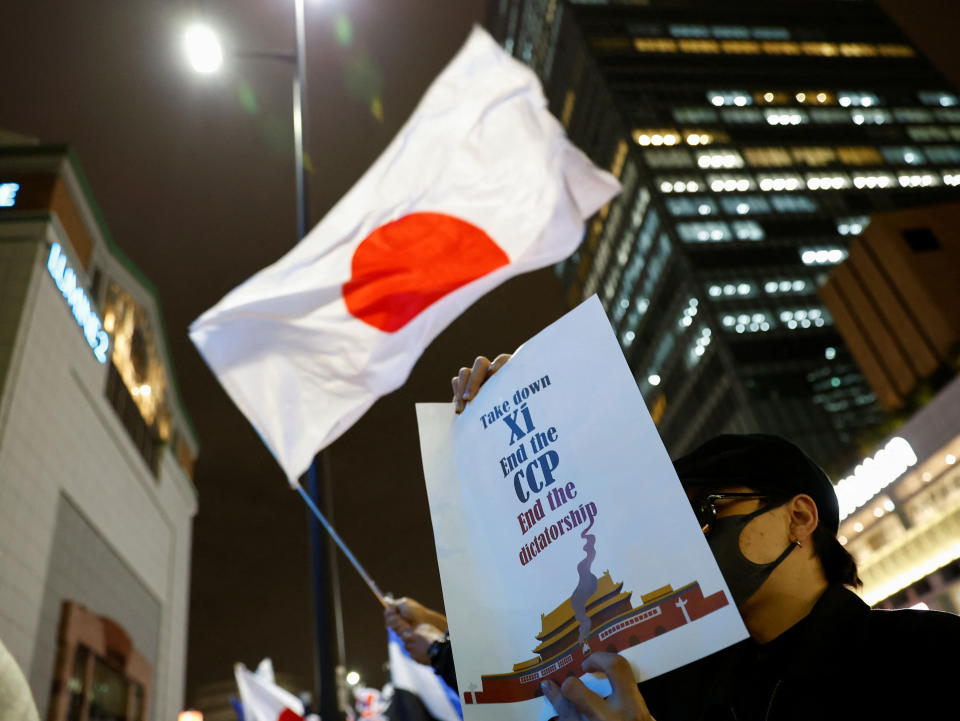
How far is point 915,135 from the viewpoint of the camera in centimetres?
A: 7506

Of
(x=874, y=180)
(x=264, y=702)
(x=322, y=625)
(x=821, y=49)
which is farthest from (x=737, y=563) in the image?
(x=821, y=49)

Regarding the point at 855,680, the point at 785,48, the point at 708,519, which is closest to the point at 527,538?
the point at 708,519

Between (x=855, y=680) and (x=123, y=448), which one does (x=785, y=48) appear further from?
(x=855, y=680)

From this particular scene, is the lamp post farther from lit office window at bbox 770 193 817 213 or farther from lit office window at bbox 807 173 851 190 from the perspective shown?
lit office window at bbox 807 173 851 190

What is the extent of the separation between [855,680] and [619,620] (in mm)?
589

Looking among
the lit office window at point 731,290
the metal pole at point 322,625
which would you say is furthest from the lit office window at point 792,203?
the metal pole at point 322,625

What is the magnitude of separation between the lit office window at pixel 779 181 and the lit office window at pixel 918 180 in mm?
10002

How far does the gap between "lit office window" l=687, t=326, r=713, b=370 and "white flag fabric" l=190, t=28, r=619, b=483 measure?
5656 cm

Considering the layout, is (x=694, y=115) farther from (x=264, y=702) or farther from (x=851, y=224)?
(x=264, y=702)

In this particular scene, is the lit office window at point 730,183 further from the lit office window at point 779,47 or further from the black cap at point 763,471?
the black cap at point 763,471

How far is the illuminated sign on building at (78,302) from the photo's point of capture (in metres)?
16.3

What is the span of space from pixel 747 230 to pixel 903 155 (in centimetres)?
2179

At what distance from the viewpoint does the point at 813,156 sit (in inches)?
2886

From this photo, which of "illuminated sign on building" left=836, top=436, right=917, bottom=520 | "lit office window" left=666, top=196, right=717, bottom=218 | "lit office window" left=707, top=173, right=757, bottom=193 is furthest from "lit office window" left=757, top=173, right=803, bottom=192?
"illuminated sign on building" left=836, top=436, right=917, bottom=520
